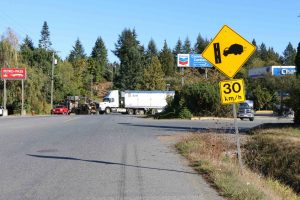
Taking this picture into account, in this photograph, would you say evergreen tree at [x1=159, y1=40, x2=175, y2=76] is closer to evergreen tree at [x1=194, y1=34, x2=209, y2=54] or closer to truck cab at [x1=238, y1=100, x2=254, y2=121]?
evergreen tree at [x1=194, y1=34, x2=209, y2=54]

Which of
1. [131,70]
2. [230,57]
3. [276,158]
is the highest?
[131,70]

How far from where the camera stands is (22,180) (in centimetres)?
1005

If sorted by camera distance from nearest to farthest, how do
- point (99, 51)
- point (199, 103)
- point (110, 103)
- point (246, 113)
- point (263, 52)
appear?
point (199, 103) → point (246, 113) → point (110, 103) → point (99, 51) → point (263, 52)

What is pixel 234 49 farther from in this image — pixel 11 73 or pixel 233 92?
pixel 11 73

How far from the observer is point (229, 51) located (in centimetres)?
1061

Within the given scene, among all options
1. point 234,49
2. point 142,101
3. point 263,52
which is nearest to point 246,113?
point 142,101

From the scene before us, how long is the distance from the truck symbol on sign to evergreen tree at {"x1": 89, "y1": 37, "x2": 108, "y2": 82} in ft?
492

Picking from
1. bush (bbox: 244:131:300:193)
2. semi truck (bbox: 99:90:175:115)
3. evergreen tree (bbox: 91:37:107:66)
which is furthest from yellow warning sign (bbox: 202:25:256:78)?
evergreen tree (bbox: 91:37:107:66)

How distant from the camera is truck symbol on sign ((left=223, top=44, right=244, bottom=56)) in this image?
10539mm

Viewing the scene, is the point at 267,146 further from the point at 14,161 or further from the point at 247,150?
the point at 14,161

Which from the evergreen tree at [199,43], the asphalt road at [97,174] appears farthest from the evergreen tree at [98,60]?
the asphalt road at [97,174]

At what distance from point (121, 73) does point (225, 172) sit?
12832cm

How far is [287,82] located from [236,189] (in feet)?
48.3

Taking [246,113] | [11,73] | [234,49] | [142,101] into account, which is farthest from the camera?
[142,101]
